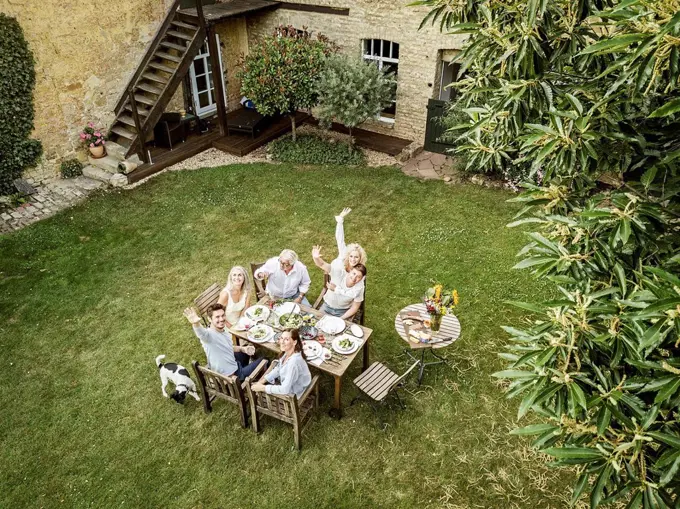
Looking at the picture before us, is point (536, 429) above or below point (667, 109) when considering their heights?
below

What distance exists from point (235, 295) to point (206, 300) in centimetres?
79

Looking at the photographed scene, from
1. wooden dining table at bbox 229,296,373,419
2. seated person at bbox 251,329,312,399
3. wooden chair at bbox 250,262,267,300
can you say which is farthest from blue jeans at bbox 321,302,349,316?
seated person at bbox 251,329,312,399

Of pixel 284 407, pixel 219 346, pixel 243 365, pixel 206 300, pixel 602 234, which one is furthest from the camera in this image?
pixel 206 300

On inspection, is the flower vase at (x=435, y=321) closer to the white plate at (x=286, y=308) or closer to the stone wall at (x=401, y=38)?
the white plate at (x=286, y=308)

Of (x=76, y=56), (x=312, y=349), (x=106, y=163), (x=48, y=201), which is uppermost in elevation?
(x=76, y=56)

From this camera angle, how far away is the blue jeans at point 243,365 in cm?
655

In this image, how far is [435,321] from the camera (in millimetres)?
6660

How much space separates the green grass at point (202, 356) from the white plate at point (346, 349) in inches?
36.5

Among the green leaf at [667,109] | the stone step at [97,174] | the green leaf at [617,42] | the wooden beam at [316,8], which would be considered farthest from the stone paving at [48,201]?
the green leaf at [667,109]

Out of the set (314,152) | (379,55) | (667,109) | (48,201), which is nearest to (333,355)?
(667,109)

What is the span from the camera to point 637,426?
287cm

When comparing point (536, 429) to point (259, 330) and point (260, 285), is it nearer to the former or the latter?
point (259, 330)

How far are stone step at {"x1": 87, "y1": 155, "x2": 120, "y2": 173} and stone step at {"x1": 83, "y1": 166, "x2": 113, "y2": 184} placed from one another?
91mm

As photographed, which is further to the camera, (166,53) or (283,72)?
(166,53)
